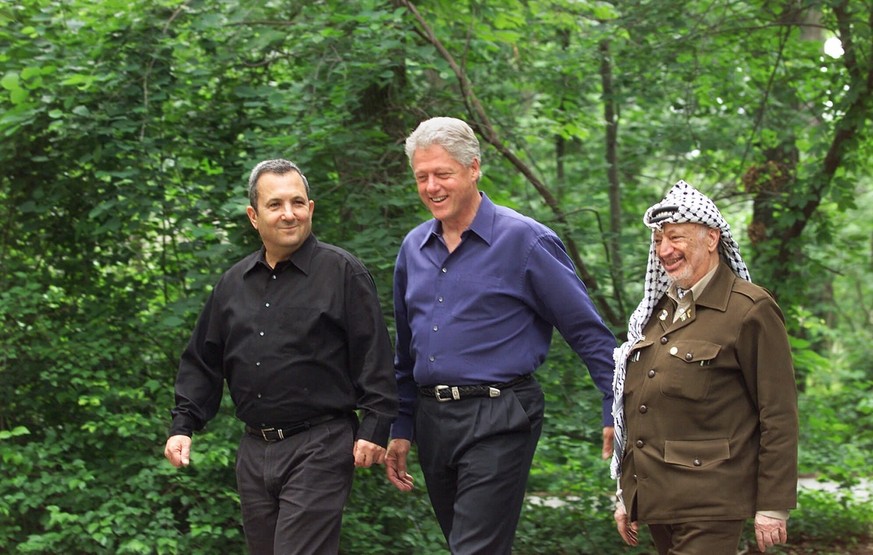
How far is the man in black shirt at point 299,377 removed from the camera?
14.3ft

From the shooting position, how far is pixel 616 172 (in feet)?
38.7

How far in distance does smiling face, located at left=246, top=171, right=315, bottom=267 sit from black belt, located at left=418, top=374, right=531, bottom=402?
82 centimetres

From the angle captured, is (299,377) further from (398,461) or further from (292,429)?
(398,461)

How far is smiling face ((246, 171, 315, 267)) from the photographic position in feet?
14.6

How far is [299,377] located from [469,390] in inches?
26.2

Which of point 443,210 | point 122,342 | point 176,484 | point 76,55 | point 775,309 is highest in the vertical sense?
point 76,55

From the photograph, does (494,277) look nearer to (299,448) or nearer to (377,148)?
(299,448)

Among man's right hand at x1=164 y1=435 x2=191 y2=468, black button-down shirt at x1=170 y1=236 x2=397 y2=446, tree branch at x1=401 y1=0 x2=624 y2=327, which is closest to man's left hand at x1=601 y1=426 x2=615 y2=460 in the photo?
black button-down shirt at x1=170 y1=236 x2=397 y2=446

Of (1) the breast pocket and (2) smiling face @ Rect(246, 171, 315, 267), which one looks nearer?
(1) the breast pocket

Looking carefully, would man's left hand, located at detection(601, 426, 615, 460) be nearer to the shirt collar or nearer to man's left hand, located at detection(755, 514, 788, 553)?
man's left hand, located at detection(755, 514, 788, 553)

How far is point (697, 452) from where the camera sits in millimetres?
3758

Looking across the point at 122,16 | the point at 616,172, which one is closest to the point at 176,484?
the point at 122,16

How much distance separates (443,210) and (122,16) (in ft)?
11.8

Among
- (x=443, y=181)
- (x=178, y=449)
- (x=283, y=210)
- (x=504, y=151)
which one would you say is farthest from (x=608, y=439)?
(x=504, y=151)
